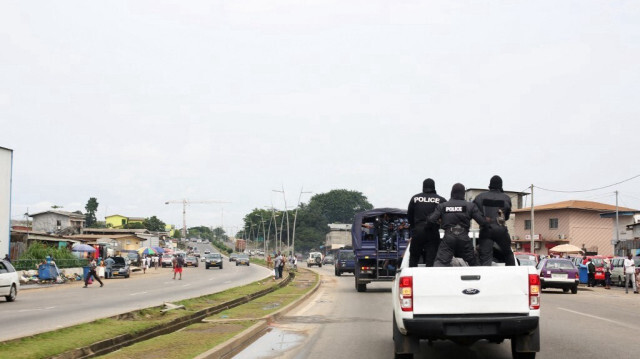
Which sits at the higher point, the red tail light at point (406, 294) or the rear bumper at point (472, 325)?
the red tail light at point (406, 294)

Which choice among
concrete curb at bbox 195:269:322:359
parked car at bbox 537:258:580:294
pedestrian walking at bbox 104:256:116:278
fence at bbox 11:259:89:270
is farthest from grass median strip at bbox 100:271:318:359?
pedestrian walking at bbox 104:256:116:278

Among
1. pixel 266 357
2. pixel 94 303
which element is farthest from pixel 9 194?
pixel 266 357

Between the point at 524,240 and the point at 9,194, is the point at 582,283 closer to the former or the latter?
the point at 524,240

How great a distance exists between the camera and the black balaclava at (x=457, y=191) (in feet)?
32.2

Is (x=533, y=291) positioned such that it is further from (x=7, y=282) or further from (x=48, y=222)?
(x=48, y=222)

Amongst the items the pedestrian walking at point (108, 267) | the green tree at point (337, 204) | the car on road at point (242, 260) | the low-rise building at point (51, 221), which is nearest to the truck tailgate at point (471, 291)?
the pedestrian walking at point (108, 267)

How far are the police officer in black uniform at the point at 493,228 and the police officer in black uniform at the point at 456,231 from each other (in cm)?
41

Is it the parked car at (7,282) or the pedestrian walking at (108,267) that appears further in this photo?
the pedestrian walking at (108,267)

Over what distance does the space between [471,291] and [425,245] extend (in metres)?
1.61

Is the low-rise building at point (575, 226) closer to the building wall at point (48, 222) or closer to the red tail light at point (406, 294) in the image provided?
the red tail light at point (406, 294)

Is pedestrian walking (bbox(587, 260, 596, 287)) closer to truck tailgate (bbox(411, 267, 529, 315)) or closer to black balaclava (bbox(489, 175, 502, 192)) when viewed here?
black balaclava (bbox(489, 175, 502, 192))

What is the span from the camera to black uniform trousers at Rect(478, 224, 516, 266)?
990cm

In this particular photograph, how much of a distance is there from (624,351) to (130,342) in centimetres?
853

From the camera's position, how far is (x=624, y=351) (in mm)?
10977
